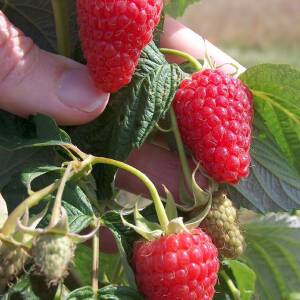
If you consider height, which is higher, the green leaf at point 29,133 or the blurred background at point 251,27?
the green leaf at point 29,133

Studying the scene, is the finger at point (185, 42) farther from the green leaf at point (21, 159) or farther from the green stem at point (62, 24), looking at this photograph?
the green leaf at point (21, 159)

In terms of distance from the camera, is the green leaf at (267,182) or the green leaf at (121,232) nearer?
the green leaf at (121,232)

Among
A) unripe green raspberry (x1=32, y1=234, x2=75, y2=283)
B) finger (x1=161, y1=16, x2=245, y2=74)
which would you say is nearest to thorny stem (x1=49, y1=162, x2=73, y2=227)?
unripe green raspberry (x1=32, y1=234, x2=75, y2=283)

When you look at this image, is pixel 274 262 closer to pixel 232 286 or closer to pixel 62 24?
pixel 232 286

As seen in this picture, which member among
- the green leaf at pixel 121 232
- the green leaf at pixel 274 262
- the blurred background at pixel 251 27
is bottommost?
the blurred background at pixel 251 27

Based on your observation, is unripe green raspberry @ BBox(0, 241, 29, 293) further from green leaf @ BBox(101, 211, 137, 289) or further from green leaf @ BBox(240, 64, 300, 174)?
green leaf @ BBox(240, 64, 300, 174)

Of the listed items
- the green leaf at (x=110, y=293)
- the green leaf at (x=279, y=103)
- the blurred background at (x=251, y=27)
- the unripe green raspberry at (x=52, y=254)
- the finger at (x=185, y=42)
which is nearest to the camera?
the unripe green raspberry at (x=52, y=254)

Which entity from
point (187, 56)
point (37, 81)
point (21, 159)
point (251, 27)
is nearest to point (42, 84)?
point (37, 81)

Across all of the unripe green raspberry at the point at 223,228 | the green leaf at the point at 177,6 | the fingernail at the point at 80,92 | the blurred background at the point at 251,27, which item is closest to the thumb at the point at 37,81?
the fingernail at the point at 80,92
